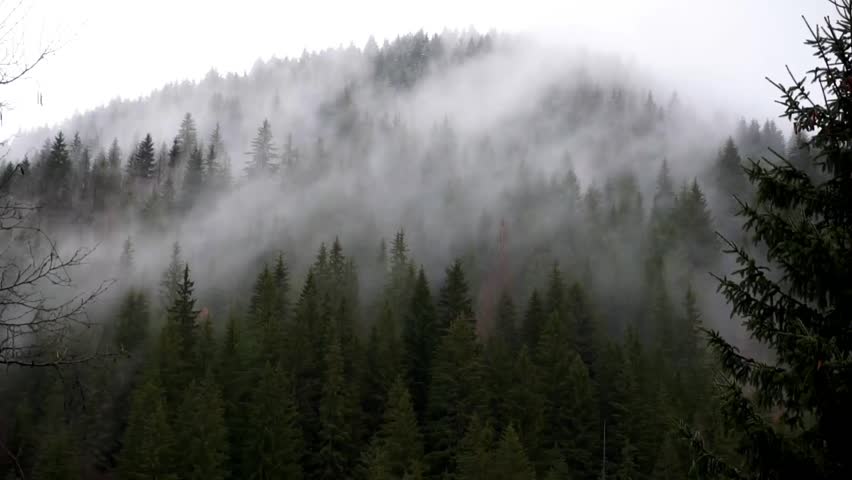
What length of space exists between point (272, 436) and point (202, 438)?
4357mm

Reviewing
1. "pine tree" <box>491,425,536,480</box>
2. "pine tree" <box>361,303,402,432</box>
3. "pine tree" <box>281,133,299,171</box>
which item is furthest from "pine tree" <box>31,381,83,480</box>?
"pine tree" <box>281,133,299,171</box>

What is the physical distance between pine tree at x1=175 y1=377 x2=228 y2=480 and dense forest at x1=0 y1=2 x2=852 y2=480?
185 millimetres

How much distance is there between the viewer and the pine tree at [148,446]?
112ft

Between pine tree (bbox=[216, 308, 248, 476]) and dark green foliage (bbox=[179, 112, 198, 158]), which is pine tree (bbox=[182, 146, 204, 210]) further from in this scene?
pine tree (bbox=[216, 308, 248, 476])

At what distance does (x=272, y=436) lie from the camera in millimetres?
39281

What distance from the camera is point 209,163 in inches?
4572

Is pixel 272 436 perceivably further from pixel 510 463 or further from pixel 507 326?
pixel 507 326

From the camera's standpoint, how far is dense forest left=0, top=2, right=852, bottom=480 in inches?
320

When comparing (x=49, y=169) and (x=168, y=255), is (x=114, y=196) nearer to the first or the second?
(x=49, y=169)

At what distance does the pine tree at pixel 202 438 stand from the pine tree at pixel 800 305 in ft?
108

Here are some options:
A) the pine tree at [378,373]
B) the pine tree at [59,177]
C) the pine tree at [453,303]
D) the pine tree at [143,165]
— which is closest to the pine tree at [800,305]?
the pine tree at [378,373]

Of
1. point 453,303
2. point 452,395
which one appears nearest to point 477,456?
point 452,395

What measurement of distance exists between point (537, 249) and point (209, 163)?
61.8 m

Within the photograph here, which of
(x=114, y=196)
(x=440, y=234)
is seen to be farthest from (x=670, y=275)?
(x=114, y=196)
